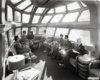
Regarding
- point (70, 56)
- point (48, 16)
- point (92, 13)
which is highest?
point (48, 16)

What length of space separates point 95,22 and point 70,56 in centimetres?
193

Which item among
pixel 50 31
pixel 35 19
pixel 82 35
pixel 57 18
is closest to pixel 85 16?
pixel 82 35

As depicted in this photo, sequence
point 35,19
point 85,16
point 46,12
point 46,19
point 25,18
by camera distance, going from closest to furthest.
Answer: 1. point 85,16
2. point 25,18
3. point 46,12
4. point 35,19
5. point 46,19

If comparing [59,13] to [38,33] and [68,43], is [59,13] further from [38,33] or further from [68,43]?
[68,43]

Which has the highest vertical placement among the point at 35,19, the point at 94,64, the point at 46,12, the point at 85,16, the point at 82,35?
the point at 46,12

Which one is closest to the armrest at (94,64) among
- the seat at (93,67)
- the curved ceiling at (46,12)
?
the seat at (93,67)

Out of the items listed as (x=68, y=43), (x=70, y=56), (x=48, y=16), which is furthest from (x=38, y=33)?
(x=70, y=56)

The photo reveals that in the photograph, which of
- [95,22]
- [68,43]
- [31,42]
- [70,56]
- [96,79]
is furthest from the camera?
[31,42]

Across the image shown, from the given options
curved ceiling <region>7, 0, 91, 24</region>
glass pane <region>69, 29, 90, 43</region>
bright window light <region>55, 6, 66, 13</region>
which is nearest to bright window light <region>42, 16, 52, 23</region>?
curved ceiling <region>7, 0, 91, 24</region>

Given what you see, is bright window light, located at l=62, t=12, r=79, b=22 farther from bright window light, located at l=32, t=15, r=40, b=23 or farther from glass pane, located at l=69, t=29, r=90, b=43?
bright window light, located at l=32, t=15, r=40, b=23

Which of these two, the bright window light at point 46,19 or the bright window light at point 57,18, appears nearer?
the bright window light at point 57,18

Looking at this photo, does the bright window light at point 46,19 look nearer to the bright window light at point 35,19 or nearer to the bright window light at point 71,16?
the bright window light at point 35,19

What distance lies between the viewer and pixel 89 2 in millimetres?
2818

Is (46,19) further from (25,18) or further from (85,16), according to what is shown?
(85,16)
